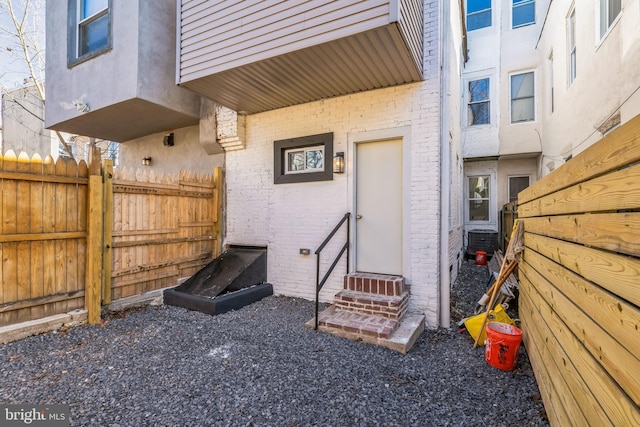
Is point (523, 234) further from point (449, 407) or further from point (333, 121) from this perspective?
point (333, 121)

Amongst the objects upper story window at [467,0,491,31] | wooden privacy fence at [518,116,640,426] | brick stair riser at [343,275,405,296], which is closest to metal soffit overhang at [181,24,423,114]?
wooden privacy fence at [518,116,640,426]

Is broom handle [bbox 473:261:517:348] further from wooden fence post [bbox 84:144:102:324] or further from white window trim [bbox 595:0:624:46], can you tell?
wooden fence post [bbox 84:144:102:324]

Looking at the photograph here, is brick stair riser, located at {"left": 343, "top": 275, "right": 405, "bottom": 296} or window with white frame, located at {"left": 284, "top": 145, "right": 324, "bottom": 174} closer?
brick stair riser, located at {"left": 343, "top": 275, "right": 405, "bottom": 296}

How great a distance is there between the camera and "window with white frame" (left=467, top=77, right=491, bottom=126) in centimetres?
938

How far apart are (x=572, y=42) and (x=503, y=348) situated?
692cm

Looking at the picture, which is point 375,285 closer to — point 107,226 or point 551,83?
point 107,226

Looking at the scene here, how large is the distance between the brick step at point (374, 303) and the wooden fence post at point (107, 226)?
327 cm

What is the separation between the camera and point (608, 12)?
4648 millimetres

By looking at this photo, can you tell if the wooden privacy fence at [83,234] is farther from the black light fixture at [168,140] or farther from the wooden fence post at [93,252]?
the black light fixture at [168,140]

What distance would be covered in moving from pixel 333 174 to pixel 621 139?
3.70 meters

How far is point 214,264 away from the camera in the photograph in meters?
5.41

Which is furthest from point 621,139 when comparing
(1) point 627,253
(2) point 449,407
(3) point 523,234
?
(3) point 523,234

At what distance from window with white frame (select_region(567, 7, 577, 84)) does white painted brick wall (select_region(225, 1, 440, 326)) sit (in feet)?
14.1

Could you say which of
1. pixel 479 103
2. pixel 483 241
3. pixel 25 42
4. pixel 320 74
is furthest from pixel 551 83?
pixel 25 42
